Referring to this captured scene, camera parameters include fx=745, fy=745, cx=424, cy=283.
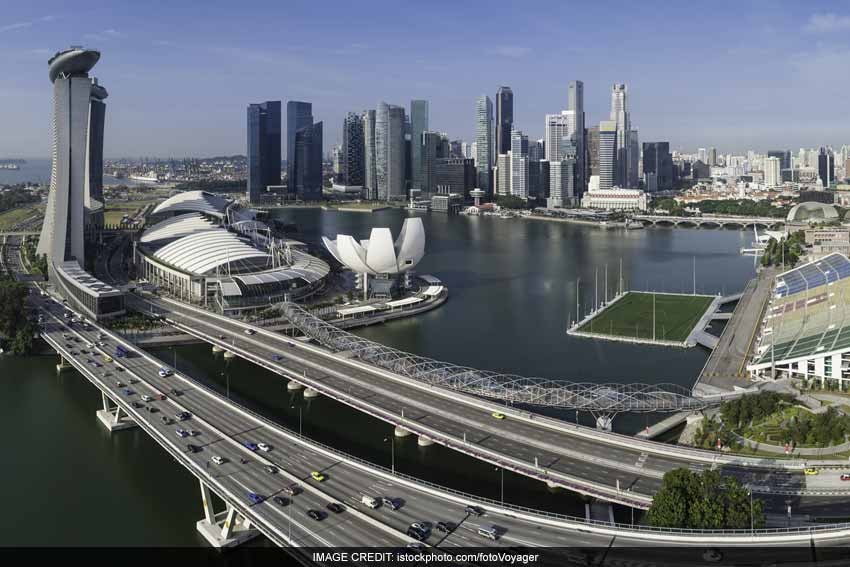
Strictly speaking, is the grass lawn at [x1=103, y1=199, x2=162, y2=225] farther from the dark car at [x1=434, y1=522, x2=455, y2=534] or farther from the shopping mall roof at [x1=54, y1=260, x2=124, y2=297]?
the dark car at [x1=434, y1=522, x2=455, y2=534]

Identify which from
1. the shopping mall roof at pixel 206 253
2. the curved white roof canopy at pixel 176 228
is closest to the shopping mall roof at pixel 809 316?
the shopping mall roof at pixel 206 253

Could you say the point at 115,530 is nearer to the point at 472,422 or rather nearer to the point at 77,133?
the point at 472,422

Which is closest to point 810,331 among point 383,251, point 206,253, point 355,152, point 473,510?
point 473,510

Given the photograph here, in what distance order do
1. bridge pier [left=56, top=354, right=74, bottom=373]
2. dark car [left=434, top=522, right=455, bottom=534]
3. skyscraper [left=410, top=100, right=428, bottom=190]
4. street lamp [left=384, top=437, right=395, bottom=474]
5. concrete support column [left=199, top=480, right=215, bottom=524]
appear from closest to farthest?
dark car [left=434, top=522, right=455, bottom=534], concrete support column [left=199, top=480, right=215, bottom=524], street lamp [left=384, top=437, right=395, bottom=474], bridge pier [left=56, top=354, right=74, bottom=373], skyscraper [left=410, top=100, right=428, bottom=190]

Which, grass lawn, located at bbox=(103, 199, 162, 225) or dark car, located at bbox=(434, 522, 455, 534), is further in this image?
grass lawn, located at bbox=(103, 199, 162, 225)

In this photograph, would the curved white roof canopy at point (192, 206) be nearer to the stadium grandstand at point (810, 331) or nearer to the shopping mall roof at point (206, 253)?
the shopping mall roof at point (206, 253)

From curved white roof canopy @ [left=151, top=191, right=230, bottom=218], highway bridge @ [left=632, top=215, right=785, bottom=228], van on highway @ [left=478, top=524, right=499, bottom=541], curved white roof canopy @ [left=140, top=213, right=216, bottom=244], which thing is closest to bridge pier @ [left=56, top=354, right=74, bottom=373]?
van on highway @ [left=478, top=524, right=499, bottom=541]
